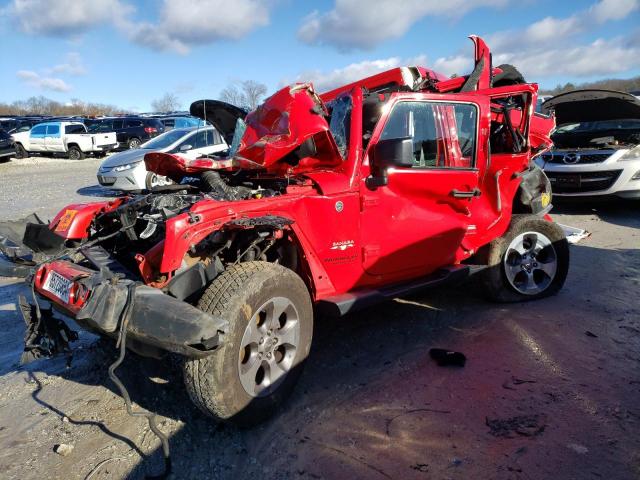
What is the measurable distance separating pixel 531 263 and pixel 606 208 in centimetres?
572

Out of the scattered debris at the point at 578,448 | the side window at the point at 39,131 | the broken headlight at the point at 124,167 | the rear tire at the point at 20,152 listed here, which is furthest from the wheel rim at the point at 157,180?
the rear tire at the point at 20,152

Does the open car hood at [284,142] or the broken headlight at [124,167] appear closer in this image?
the open car hood at [284,142]

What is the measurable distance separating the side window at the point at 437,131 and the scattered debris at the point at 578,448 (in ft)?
7.26

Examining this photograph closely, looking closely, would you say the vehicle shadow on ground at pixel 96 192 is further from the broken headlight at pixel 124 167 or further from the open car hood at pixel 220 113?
the open car hood at pixel 220 113

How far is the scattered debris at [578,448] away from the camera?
2607 mm

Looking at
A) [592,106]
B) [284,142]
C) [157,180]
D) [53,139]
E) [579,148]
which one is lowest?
[157,180]

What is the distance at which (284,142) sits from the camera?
349 cm

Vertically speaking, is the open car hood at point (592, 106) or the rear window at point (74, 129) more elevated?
the rear window at point (74, 129)

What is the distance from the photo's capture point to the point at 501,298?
15.3ft

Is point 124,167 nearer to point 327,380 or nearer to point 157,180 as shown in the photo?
Result: point 157,180

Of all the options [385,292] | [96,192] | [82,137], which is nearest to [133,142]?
[82,137]

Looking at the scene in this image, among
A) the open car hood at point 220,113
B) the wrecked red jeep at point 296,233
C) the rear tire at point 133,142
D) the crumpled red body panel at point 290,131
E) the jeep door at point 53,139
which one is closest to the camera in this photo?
the wrecked red jeep at point 296,233

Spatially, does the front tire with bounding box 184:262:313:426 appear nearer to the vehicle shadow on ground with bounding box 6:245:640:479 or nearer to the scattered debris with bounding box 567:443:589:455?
the vehicle shadow on ground with bounding box 6:245:640:479

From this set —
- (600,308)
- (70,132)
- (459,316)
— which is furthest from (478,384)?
(70,132)
